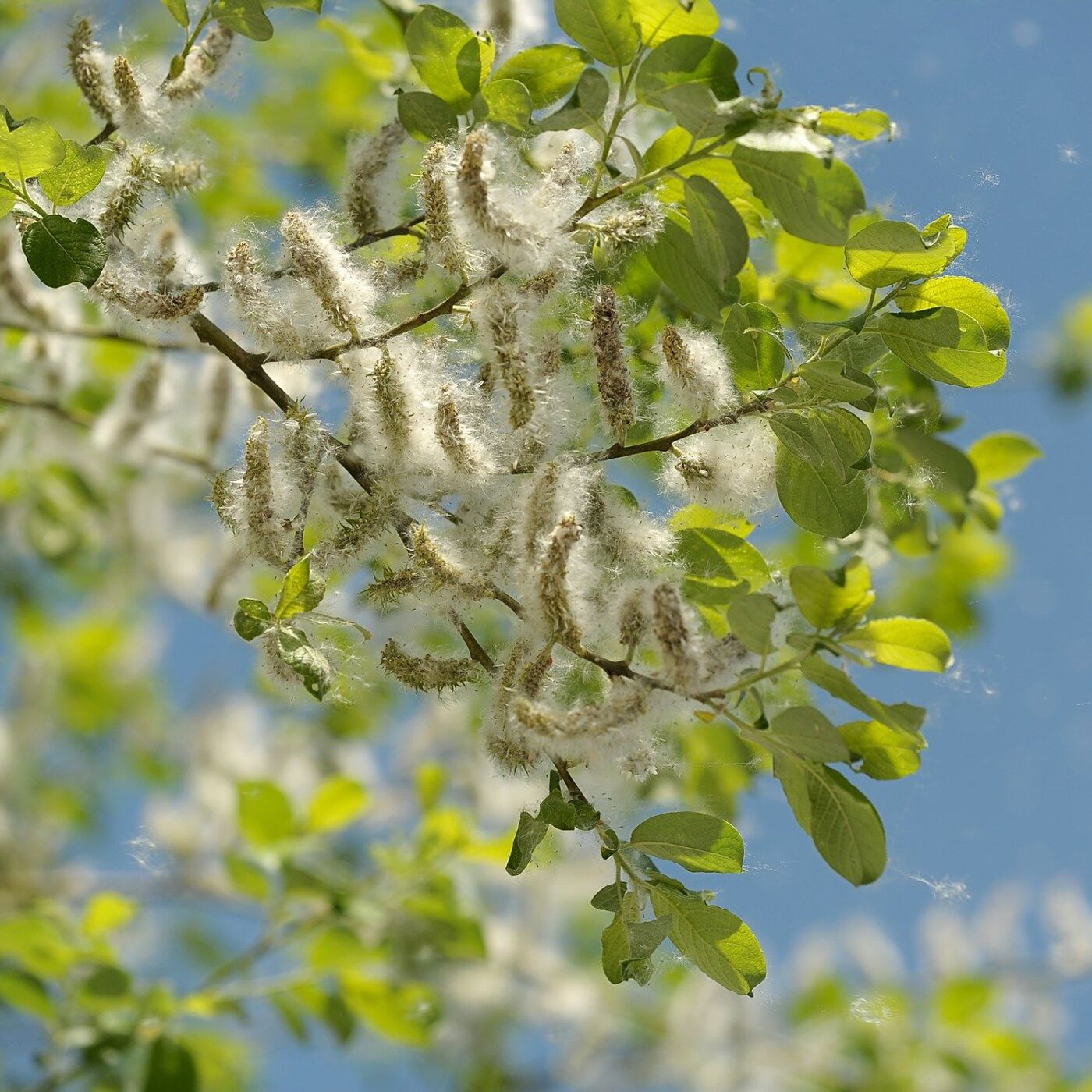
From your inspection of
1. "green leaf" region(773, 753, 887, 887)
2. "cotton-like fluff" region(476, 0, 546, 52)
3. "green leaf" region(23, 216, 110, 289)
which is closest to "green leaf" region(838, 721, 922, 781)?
"green leaf" region(773, 753, 887, 887)

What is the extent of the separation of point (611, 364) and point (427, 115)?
371 mm

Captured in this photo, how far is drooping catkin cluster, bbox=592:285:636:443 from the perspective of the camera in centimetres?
91

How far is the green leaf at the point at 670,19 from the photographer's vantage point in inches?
38.6

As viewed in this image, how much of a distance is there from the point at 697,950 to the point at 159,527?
9.03 ft

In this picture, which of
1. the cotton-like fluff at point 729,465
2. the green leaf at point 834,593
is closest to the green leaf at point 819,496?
the cotton-like fluff at point 729,465

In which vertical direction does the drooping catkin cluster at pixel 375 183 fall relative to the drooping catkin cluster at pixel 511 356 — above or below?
Result: above

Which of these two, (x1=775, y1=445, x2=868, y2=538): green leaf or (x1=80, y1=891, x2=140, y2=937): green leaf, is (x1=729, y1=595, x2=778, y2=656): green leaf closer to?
(x1=775, y1=445, x2=868, y2=538): green leaf

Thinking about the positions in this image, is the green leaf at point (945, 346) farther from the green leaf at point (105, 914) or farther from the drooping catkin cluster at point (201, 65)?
the green leaf at point (105, 914)

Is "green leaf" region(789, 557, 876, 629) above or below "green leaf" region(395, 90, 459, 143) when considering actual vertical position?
below

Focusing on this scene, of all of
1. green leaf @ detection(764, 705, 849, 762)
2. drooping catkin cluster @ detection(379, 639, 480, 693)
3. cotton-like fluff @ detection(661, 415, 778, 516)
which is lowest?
drooping catkin cluster @ detection(379, 639, 480, 693)

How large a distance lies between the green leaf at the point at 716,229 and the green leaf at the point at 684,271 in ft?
0.23

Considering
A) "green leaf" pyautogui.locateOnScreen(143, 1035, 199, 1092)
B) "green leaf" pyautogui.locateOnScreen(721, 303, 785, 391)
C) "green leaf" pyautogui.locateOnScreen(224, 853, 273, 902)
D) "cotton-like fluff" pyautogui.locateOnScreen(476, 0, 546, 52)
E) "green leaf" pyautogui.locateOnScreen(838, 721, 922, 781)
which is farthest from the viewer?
"green leaf" pyautogui.locateOnScreen(224, 853, 273, 902)

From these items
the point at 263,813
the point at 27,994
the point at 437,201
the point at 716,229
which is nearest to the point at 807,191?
the point at 716,229

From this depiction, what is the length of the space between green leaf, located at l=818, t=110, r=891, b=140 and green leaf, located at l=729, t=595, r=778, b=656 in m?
0.43
